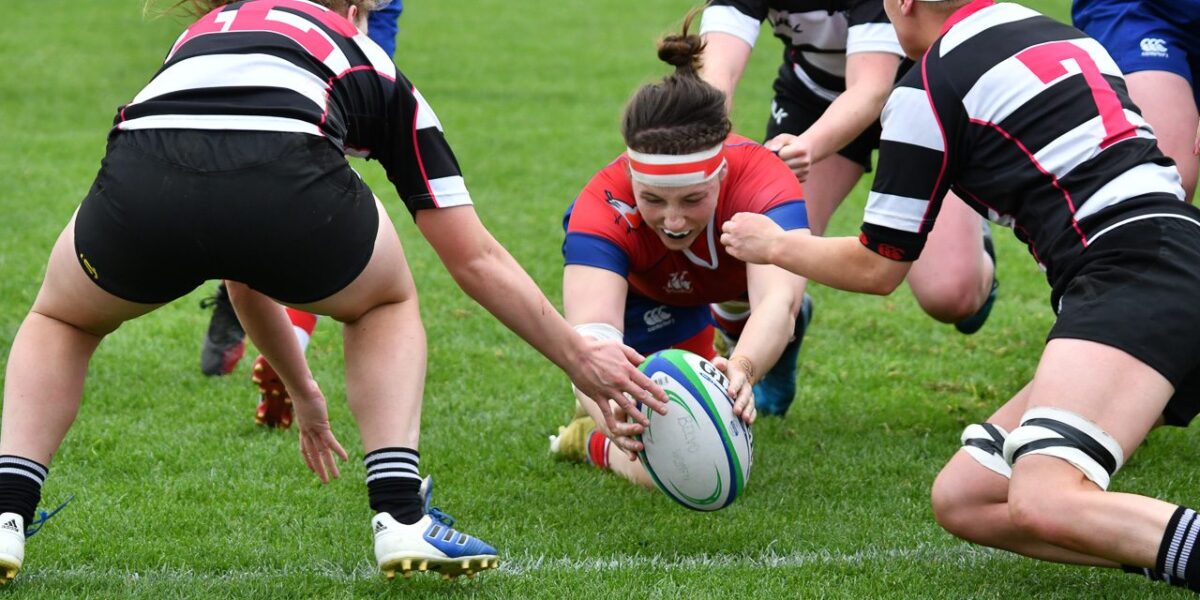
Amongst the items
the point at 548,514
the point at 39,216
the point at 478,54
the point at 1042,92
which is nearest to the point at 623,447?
the point at 548,514

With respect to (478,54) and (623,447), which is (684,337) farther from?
(478,54)

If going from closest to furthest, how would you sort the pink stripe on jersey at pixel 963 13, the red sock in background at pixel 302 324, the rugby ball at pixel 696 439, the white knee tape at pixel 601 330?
the pink stripe on jersey at pixel 963 13, the rugby ball at pixel 696 439, the white knee tape at pixel 601 330, the red sock in background at pixel 302 324

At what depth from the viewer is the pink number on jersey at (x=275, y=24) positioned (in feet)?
10.7

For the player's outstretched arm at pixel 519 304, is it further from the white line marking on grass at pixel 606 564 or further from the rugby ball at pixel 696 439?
the white line marking on grass at pixel 606 564

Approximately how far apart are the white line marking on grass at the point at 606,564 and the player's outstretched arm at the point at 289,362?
355 millimetres

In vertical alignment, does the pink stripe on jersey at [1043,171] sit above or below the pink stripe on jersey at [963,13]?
below

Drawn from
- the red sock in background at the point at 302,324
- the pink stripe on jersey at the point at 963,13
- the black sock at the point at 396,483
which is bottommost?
the red sock in background at the point at 302,324

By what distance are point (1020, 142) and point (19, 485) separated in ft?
8.09

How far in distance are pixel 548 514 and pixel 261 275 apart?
4.57 ft

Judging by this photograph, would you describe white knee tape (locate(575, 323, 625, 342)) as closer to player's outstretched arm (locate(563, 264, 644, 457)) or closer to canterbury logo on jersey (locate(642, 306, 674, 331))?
player's outstretched arm (locate(563, 264, 644, 457))

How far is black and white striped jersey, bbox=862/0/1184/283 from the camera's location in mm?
3248

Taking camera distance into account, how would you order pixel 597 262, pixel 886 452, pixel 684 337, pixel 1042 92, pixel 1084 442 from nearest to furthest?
pixel 1084 442 → pixel 1042 92 → pixel 597 262 → pixel 886 452 → pixel 684 337

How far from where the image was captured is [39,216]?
27.4ft

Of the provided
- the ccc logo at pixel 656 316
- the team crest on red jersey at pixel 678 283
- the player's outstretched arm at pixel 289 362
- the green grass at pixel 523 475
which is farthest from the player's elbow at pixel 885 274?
the ccc logo at pixel 656 316
